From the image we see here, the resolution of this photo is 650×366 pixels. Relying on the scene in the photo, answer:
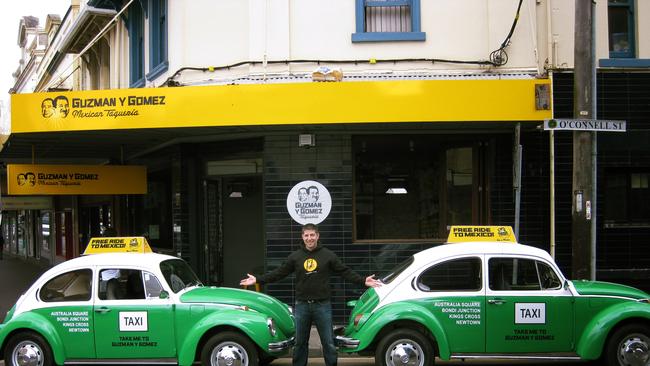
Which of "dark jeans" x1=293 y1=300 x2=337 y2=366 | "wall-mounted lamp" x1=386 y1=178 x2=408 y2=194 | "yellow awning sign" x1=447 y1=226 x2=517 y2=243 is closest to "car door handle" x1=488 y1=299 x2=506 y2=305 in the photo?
"yellow awning sign" x1=447 y1=226 x2=517 y2=243

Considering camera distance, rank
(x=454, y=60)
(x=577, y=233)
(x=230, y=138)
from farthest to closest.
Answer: (x=230, y=138)
(x=454, y=60)
(x=577, y=233)

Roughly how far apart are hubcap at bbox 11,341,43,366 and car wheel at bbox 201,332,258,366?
1.98 meters

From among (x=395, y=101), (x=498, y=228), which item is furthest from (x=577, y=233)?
(x=395, y=101)

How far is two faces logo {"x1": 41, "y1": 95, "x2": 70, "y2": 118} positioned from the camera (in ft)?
34.0

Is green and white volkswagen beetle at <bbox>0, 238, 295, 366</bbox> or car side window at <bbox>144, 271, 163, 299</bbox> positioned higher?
car side window at <bbox>144, 271, 163, 299</bbox>

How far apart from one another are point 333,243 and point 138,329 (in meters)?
4.20

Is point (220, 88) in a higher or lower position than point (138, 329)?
higher

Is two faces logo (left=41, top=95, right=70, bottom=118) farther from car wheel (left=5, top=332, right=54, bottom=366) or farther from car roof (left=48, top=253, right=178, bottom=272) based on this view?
car wheel (left=5, top=332, right=54, bottom=366)

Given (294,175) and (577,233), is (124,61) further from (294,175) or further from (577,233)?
(577,233)

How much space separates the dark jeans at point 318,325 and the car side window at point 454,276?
1.12 m

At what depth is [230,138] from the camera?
11.8m

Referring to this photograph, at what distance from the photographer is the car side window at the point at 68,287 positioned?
7812 mm

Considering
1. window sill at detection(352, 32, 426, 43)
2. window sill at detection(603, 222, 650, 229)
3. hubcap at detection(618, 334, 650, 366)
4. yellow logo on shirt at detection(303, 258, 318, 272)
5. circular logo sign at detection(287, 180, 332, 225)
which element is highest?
window sill at detection(352, 32, 426, 43)

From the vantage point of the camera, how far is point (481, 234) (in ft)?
28.3
